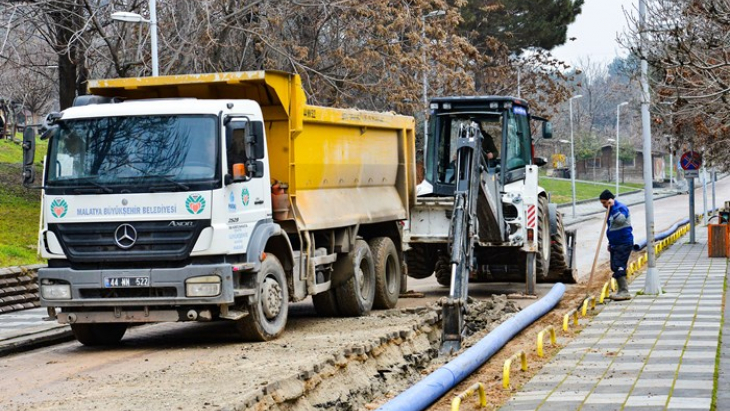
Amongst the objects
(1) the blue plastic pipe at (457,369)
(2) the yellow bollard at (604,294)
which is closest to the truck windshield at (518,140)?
(2) the yellow bollard at (604,294)

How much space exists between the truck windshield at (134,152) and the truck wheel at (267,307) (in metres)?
1.43

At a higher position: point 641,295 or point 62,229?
point 62,229

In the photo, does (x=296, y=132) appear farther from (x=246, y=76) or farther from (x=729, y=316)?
(x=729, y=316)

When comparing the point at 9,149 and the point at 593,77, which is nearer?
the point at 9,149

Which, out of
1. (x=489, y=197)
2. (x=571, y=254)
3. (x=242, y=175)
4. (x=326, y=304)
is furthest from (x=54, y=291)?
(x=571, y=254)

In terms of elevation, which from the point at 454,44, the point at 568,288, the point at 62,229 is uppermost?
the point at 454,44

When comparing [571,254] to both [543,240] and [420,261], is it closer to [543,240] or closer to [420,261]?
[543,240]

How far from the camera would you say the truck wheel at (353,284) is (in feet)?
52.2

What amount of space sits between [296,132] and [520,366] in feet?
14.1

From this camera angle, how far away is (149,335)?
15.1 m

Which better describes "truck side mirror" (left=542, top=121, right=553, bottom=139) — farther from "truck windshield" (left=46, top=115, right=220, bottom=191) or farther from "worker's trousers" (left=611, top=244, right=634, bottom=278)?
"truck windshield" (left=46, top=115, right=220, bottom=191)

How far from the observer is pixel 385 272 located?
17.4 m

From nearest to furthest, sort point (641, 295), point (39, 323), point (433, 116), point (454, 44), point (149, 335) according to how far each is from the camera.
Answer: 1. point (149, 335)
2. point (39, 323)
3. point (641, 295)
4. point (433, 116)
5. point (454, 44)

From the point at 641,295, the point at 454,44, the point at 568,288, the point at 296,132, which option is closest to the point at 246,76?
the point at 296,132
